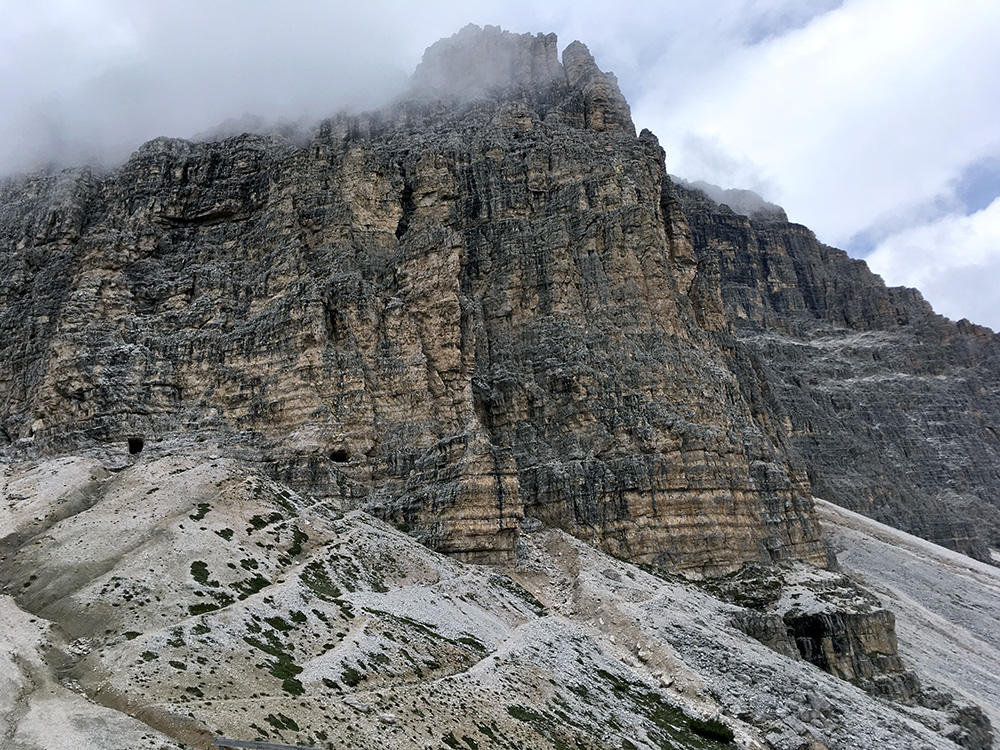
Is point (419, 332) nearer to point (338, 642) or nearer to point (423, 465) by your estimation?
point (423, 465)

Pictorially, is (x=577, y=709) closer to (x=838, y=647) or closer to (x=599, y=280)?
(x=838, y=647)

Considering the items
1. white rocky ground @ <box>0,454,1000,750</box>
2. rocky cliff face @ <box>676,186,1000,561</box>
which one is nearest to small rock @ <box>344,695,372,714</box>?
white rocky ground @ <box>0,454,1000,750</box>

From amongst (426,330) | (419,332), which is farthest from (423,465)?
(426,330)

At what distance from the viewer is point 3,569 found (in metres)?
45.2

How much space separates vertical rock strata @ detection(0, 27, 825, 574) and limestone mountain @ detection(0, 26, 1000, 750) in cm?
39

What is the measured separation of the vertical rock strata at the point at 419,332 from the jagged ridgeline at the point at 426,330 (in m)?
0.30

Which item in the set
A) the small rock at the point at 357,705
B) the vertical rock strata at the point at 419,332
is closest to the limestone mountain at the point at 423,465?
the small rock at the point at 357,705

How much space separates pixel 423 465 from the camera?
7550 cm

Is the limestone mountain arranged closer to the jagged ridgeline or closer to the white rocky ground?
the white rocky ground

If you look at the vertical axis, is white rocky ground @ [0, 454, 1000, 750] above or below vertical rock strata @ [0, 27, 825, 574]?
below

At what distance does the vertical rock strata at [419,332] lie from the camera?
77812 millimetres

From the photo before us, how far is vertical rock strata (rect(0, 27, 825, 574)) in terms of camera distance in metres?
77.8

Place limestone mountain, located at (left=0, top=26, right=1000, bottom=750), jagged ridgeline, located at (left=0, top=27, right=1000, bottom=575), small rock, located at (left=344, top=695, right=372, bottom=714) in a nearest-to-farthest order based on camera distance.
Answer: small rock, located at (left=344, top=695, right=372, bottom=714)
limestone mountain, located at (left=0, top=26, right=1000, bottom=750)
jagged ridgeline, located at (left=0, top=27, right=1000, bottom=575)

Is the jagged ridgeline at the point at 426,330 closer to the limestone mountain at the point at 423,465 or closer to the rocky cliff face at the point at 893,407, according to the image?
the limestone mountain at the point at 423,465
